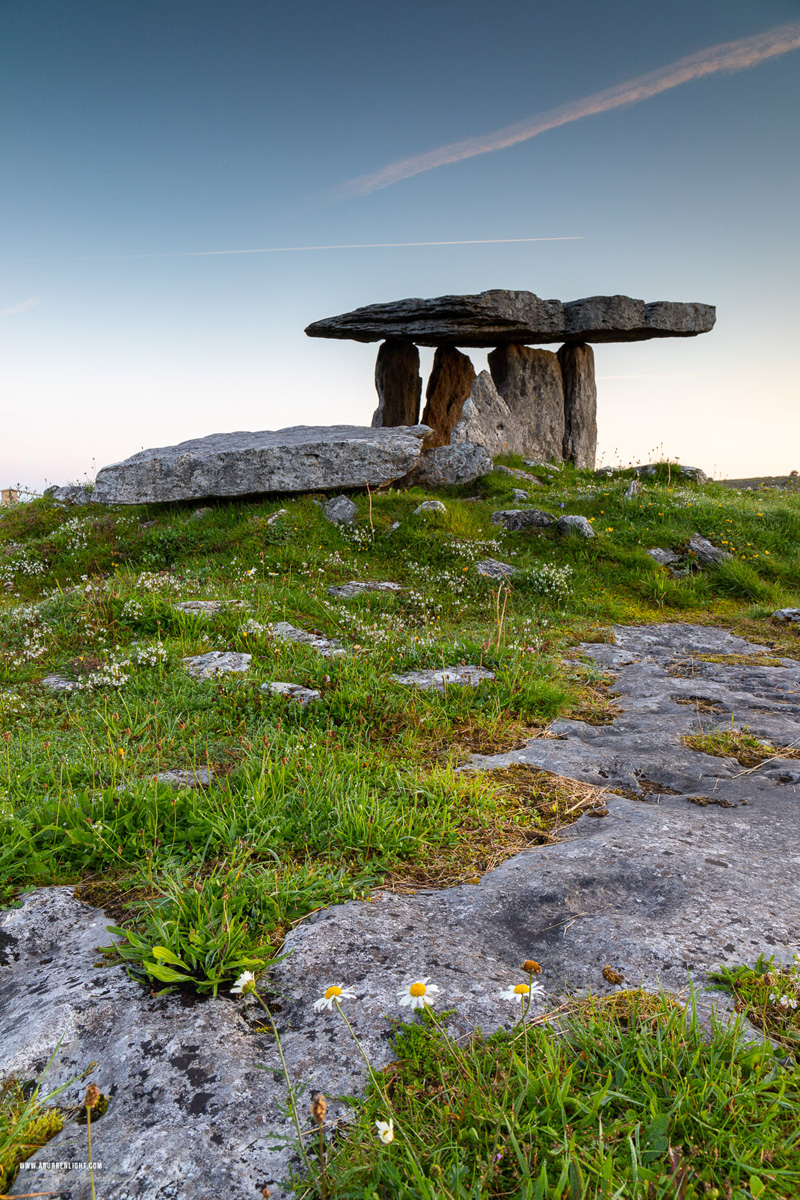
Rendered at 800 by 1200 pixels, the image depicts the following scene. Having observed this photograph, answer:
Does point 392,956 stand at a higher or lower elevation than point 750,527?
lower

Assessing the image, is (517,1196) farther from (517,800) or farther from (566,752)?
(566,752)

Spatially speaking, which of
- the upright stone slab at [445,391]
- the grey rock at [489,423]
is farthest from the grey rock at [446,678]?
the upright stone slab at [445,391]

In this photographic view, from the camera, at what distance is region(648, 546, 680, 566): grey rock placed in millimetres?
10812

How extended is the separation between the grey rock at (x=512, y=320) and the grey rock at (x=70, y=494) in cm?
647

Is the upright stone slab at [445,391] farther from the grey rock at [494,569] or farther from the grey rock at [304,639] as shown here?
the grey rock at [304,639]

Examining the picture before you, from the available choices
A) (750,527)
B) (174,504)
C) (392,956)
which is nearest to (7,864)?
(392,956)

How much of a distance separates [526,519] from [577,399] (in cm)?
879

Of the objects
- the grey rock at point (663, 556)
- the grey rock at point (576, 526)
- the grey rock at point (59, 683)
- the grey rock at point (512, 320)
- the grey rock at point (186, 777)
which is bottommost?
the grey rock at point (186, 777)

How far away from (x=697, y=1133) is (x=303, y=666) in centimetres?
459

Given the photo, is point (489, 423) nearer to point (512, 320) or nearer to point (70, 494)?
point (512, 320)

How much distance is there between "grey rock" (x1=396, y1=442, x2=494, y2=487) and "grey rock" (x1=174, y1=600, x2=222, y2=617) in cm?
726

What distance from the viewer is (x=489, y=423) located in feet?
52.8

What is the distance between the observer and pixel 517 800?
4.03 metres

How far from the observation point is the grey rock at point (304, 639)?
6605 millimetres
